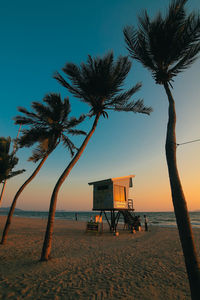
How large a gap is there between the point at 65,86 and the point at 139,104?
4.50 m

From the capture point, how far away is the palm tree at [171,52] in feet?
13.0

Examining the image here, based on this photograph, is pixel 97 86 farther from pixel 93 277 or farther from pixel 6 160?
pixel 6 160

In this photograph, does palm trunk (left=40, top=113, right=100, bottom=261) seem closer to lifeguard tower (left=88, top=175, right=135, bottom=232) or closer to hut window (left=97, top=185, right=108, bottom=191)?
lifeguard tower (left=88, top=175, right=135, bottom=232)

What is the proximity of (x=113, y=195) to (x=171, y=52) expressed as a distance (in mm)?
14440

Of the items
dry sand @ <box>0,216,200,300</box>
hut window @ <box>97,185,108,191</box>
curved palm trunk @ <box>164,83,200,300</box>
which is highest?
hut window @ <box>97,185,108,191</box>

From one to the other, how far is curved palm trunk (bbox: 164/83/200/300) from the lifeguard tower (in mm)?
12713

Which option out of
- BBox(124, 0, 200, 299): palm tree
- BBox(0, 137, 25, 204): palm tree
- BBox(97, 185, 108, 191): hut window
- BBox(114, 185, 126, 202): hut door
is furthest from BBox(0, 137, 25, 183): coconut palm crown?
BBox(124, 0, 200, 299): palm tree

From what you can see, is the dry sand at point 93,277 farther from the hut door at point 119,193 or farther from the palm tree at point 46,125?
the hut door at point 119,193

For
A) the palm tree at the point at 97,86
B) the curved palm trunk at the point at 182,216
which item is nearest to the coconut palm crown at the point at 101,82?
the palm tree at the point at 97,86

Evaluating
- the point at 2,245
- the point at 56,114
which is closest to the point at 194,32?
the point at 56,114

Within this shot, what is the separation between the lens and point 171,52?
206 inches

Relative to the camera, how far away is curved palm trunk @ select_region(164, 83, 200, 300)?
330cm

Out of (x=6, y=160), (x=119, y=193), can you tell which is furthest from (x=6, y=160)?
(x=119, y=193)

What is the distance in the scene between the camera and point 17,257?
7648 mm
